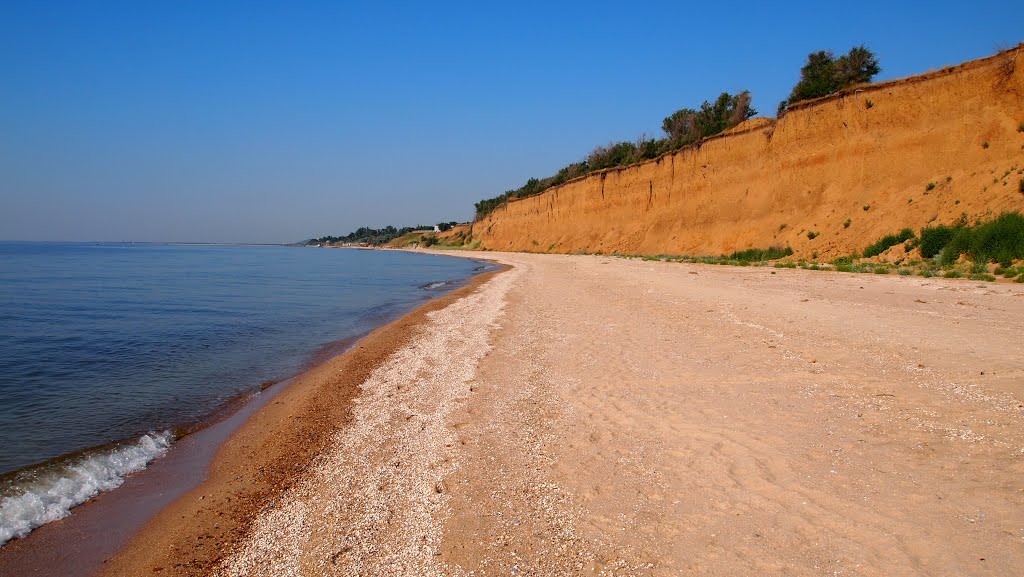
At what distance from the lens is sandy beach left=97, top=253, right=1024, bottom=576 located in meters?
3.21

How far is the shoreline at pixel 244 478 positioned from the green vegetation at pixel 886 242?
67.7 feet

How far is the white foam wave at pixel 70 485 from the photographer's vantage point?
445cm

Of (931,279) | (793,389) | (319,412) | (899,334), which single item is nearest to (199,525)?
(319,412)

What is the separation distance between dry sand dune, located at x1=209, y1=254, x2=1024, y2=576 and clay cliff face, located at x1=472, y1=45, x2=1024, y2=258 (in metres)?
15.1

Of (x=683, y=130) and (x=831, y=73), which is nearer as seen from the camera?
(x=831, y=73)

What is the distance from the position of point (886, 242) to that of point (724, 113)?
72.2ft

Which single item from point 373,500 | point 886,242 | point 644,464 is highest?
point 886,242

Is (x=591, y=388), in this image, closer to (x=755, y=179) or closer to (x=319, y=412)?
(x=319, y=412)

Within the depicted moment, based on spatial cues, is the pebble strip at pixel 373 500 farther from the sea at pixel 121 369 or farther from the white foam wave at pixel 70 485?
the sea at pixel 121 369

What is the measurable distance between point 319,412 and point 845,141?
29.1m

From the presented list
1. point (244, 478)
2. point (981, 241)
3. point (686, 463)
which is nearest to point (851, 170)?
point (981, 241)

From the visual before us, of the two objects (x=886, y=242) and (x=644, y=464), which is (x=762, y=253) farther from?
(x=644, y=464)

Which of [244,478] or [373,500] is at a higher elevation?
[373,500]

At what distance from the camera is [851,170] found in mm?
25500
